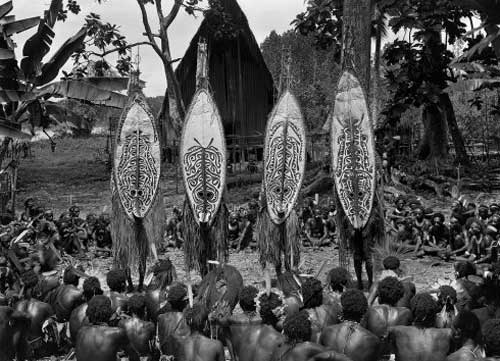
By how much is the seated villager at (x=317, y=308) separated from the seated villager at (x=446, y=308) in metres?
0.71

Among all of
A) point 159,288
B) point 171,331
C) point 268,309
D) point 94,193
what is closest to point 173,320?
point 171,331

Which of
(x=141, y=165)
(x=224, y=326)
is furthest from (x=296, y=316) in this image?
(x=141, y=165)

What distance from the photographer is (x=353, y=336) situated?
382cm

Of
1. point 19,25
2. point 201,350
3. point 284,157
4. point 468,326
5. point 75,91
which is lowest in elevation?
point 201,350

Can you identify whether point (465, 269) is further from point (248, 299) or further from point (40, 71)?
point (40, 71)

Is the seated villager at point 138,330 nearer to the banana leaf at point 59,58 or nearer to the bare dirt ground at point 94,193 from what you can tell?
the bare dirt ground at point 94,193

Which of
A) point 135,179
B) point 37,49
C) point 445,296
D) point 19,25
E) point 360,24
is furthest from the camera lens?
point 19,25

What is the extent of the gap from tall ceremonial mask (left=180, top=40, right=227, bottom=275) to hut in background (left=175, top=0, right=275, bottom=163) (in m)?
12.2

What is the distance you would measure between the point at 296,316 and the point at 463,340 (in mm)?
1168

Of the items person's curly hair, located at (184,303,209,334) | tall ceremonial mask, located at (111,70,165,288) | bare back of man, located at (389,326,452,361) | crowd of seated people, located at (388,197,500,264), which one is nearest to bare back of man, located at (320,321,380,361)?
bare back of man, located at (389,326,452,361)

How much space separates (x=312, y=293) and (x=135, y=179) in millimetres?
2644

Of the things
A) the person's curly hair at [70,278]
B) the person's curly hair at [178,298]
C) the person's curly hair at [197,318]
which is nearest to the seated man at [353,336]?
the person's curly hair at [197,318]

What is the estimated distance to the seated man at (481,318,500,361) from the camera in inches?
129

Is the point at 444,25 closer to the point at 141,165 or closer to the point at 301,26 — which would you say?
the point at 301,26
